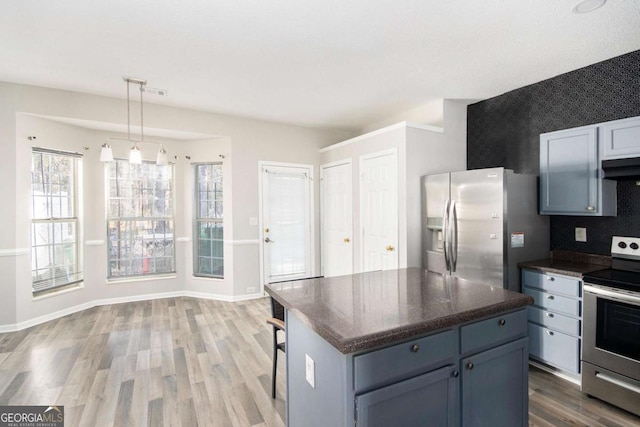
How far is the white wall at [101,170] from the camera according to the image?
11.7 ft

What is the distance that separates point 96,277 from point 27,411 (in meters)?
2.66

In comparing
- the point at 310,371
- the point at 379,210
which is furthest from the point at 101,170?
the point at 310,371

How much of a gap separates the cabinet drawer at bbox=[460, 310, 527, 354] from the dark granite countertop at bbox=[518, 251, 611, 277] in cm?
132

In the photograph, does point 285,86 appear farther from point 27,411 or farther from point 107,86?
point 27,411

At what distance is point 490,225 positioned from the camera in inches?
116

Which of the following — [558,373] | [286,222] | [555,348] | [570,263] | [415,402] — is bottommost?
[558,373]

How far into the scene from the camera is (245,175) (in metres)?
4.88

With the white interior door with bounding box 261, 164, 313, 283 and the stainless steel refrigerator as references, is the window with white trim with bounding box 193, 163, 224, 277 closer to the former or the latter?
the white interior door with bounding box 261, 164, 313, 283

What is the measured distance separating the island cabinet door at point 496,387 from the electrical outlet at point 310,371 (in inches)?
27.3

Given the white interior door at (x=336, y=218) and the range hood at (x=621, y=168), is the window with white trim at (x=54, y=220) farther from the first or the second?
the range hood at (x=621, y=168)

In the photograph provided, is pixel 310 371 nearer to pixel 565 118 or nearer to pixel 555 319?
pixel 555 319

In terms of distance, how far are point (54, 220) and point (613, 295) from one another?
19.5 feet

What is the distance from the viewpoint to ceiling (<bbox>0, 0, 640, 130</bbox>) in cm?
220

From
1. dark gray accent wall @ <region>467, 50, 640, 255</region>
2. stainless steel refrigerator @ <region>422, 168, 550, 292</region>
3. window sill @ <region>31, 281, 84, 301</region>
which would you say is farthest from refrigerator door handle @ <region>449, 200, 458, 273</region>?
window sill @ <region>31, 281, 84, 301</region>
